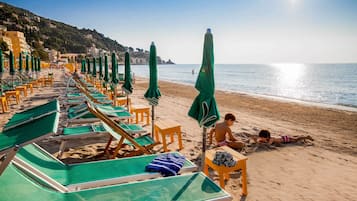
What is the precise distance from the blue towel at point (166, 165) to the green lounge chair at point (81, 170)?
61 mm

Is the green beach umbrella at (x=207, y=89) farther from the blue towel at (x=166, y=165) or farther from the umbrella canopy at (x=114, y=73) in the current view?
the umbrella canopy at (x=114, y=73)

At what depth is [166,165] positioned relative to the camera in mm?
2980

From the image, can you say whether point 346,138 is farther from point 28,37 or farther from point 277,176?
point 28,37

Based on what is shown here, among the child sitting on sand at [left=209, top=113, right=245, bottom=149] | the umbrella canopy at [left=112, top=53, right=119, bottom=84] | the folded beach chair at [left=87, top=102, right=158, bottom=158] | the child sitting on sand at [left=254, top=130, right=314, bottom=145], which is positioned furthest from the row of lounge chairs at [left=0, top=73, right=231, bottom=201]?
the umbrella canopy at [left=112, top=53, right=119, bottom=84]

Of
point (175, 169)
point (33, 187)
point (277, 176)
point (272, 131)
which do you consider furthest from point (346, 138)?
point (33, 187)

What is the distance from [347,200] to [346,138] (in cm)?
449

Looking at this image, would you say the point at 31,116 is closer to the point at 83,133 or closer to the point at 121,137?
the point at 83,133

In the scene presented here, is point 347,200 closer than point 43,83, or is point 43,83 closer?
point 347,200

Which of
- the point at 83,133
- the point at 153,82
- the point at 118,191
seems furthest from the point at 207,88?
the point at 153,82

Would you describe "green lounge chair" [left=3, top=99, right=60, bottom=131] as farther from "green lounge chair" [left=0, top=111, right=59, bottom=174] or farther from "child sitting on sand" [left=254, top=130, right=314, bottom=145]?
"child sitting on sand" [left=254, top=130, right=314, bottom=145]

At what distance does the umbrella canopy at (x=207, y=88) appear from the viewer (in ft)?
10.1

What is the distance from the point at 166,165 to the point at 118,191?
749 millimetres

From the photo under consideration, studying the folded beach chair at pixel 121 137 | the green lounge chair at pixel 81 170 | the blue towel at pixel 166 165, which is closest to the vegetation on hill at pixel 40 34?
the folded beach chair at pixel 121 137

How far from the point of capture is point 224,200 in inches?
89.7
